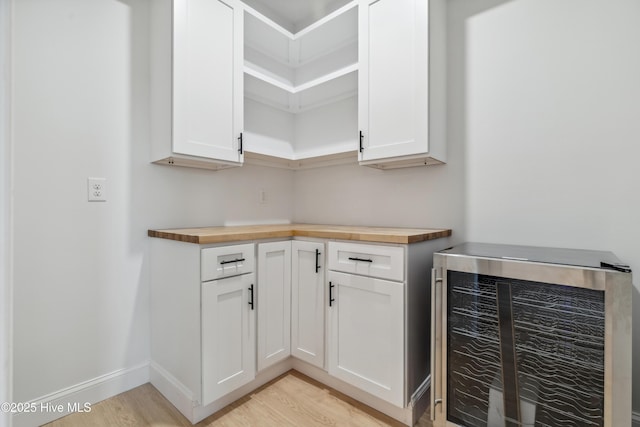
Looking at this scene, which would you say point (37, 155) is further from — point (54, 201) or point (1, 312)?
point (1, 312)

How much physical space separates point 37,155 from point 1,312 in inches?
51.6

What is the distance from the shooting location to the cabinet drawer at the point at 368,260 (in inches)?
55.7

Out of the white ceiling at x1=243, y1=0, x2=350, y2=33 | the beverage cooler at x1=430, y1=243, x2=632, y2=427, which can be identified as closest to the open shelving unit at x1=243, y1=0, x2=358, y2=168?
the white ceiling at x1=243, y1=0, x2=350, y2=33

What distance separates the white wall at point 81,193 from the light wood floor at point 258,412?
0.63ft

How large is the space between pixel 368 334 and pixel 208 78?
1688mm

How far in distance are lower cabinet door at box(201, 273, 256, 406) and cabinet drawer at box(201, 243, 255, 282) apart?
1.4 inches

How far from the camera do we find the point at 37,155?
4.65ft

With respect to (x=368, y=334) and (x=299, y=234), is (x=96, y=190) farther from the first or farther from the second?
(x=368, y=334)

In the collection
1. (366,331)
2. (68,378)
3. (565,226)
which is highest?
(565,226)

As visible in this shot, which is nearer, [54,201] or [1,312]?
[1,312]

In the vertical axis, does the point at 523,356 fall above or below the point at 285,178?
below

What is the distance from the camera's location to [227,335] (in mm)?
1500

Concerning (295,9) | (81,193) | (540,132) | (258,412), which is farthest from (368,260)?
(295,9)

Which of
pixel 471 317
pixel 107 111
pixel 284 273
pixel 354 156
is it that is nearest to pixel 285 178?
pixel 354 156
